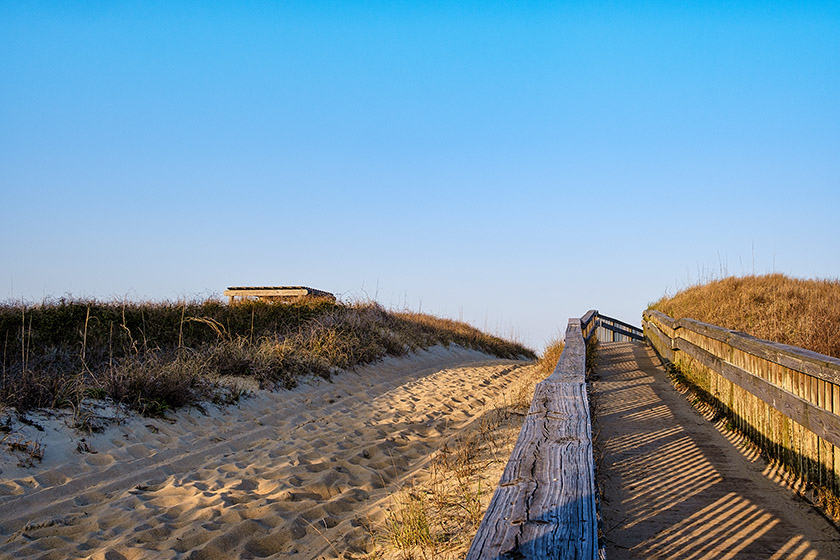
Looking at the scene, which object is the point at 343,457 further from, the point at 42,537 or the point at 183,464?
the point at 42,537

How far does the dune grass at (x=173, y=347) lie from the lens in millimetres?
6742

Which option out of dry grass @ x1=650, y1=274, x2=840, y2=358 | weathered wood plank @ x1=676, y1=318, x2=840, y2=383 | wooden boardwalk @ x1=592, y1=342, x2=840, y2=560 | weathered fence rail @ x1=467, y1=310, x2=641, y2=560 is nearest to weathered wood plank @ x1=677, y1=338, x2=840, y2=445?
weathered wood plank @ x1=676, y1=318, x2=840, y2=383

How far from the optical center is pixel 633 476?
14.6 ft

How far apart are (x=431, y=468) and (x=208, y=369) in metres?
4.60

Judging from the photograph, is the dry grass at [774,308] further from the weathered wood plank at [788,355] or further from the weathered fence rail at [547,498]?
the weathered fence rail at [547,498]

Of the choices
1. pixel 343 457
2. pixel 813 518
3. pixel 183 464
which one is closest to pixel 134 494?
pixel 183 464

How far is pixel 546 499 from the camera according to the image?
2.12m

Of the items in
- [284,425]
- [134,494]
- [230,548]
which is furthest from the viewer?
[284,425]

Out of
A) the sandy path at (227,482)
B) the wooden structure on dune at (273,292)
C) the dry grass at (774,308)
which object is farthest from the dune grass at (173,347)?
the dry grass at (774,308)

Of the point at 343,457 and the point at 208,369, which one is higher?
the point at 208,369

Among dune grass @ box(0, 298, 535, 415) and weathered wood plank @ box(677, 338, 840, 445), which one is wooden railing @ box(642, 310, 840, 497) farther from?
dune grass @ box(0, 298, 535, 415)

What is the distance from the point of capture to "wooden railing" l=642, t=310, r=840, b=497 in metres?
3.77

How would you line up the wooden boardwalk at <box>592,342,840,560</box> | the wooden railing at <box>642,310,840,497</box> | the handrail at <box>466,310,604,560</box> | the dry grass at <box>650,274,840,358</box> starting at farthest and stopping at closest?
the dry grass at <box>650,274,840,358</box>
the wooden railing at <box>642,310,840,497</box>
the wooden boardwalk at <box>592,342,840,560</box>
the handrail at <box>466,310,604,560</box>

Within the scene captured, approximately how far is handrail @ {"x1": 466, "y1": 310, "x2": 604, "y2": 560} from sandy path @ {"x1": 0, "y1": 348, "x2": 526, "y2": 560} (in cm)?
149
